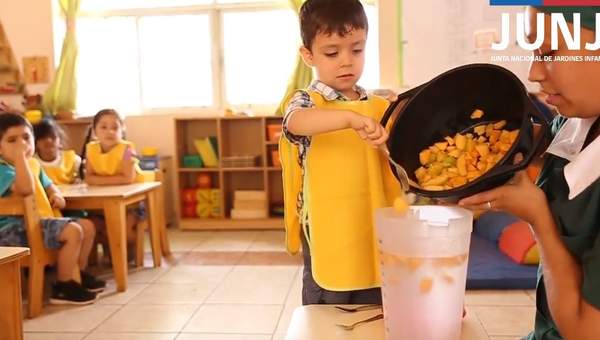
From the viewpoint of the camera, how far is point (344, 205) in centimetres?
96

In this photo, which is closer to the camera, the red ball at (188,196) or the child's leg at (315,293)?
the child's leg at (315,293)

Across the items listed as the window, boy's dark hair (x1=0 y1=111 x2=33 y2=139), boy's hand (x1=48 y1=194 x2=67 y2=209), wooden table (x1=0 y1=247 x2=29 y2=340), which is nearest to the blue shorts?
boy's hand (x1=48 y1=194 x2=67 y2=209)

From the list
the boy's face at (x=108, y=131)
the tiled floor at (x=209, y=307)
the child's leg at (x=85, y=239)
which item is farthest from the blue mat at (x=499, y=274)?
the boy's face at (x=108, y=131)

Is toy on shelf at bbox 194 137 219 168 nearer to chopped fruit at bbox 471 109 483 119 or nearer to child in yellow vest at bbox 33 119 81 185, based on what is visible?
child in yellow vest at bbox 33 119 81 185

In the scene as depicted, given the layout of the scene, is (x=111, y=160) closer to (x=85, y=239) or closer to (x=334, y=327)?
(x=85, y=239)

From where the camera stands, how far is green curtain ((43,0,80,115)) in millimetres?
4570

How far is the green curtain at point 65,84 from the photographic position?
15.0 ft

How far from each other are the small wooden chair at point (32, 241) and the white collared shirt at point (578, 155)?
2428mm

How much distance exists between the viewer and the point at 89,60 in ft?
16.0

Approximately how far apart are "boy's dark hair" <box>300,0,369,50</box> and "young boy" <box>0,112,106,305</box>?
2.12m

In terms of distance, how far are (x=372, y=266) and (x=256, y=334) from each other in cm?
143

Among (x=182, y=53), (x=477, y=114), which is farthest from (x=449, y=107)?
(x=182, y=53)

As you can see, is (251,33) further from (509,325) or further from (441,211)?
(441,211)

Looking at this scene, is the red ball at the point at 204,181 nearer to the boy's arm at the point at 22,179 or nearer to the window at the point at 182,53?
the window at the point at 182,53
